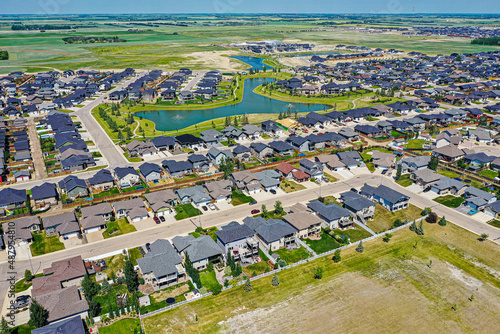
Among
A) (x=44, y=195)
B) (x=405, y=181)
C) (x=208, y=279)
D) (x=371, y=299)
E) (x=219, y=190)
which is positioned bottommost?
(x=208, y=279)

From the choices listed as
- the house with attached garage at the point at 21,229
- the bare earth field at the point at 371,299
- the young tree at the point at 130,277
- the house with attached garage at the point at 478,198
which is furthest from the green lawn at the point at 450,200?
the house with attached garage at the point at 21,229

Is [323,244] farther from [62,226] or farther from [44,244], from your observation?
[44,244]

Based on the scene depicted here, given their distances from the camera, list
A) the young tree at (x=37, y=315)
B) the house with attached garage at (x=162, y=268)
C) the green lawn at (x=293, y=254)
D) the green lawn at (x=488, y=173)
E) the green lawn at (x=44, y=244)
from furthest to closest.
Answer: the green lawn at (x=488, y=173), the green lawn at (x=44, y=244), the green lawn at (x=293, y=254), the house with attached garage at (x=162, y=268), the young tree at (x=37, y=315)

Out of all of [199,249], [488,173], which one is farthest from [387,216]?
[199,249]

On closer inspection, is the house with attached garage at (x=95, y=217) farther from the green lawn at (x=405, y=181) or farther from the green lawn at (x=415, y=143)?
the green lawn at (x=415, y=143)

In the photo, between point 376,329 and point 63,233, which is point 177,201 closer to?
point 63,233

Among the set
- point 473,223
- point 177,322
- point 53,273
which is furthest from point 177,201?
point 473,223

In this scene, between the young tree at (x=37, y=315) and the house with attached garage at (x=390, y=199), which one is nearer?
the young tree at (x=37, y=315)
